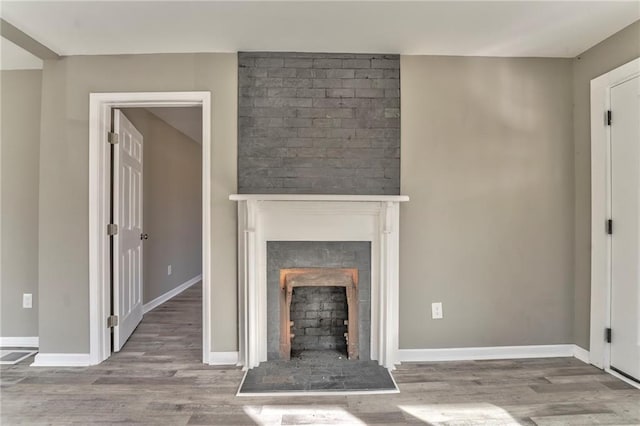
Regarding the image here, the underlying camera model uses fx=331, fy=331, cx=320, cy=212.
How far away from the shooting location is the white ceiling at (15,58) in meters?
2.42

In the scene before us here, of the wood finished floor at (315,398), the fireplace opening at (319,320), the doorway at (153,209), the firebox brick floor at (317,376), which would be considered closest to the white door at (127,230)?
the doorway at (153,209)

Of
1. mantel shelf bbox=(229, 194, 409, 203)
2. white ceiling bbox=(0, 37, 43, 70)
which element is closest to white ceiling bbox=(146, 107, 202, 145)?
white ceiling bbox=(0, 37, 43, 70)

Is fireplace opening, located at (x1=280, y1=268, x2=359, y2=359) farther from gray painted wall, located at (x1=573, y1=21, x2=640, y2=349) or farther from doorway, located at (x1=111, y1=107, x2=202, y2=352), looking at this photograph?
gray painted wall, located at (x1=573, y1=21, x2=640, y2=349)

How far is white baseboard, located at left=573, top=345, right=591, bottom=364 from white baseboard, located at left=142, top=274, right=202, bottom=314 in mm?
4089

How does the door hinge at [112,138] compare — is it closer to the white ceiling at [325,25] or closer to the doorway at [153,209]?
the doorway at [153,209]

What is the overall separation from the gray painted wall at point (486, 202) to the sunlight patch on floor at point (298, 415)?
889mm

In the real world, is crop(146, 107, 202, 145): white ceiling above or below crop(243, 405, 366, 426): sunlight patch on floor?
above

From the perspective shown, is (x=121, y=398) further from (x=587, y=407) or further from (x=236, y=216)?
(x=587, y=407)

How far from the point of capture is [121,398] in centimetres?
205

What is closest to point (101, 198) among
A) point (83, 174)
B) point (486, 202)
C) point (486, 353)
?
point (83, 174)

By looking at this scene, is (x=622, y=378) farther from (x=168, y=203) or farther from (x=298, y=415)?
(x=168, y=203)

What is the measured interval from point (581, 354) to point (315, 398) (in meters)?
2.10

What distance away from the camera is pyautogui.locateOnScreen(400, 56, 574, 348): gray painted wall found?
101 inches

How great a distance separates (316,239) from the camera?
8.00 feet
